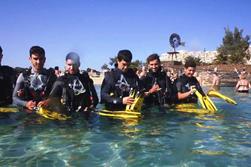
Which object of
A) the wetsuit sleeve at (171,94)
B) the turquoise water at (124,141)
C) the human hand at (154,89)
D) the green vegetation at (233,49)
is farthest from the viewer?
A: the green vegetation at (233,49)

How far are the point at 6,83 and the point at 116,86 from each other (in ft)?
8.22

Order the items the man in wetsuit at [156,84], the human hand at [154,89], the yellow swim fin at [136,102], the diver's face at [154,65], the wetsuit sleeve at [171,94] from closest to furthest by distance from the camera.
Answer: the yellow swim fin at [136,102]
the human hand at [154,89]
the diver's face at [154,65]
the man in wetsuit at [156,84]
the wetsuit sleeve at [171,94]

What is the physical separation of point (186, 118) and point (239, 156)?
370 cm

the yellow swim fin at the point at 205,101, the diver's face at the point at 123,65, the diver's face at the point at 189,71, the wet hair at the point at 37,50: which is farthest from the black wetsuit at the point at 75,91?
the diver's face at the point at 189,71

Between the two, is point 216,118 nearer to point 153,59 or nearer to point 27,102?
point 153,59

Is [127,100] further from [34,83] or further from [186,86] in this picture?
[186,86]

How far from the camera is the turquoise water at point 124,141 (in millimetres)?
5180

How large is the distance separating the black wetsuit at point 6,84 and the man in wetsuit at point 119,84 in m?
2.16

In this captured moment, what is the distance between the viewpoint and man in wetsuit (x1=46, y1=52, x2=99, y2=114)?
773 cm

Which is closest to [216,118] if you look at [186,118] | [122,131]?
[186,118]

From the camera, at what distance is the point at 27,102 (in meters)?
7.68

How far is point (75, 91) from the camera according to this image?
26.0ft

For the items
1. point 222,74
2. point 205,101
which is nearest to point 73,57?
point 205,101

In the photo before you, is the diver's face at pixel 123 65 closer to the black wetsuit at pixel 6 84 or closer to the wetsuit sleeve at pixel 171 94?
the wetsuit sleeve at pixel 171 94
